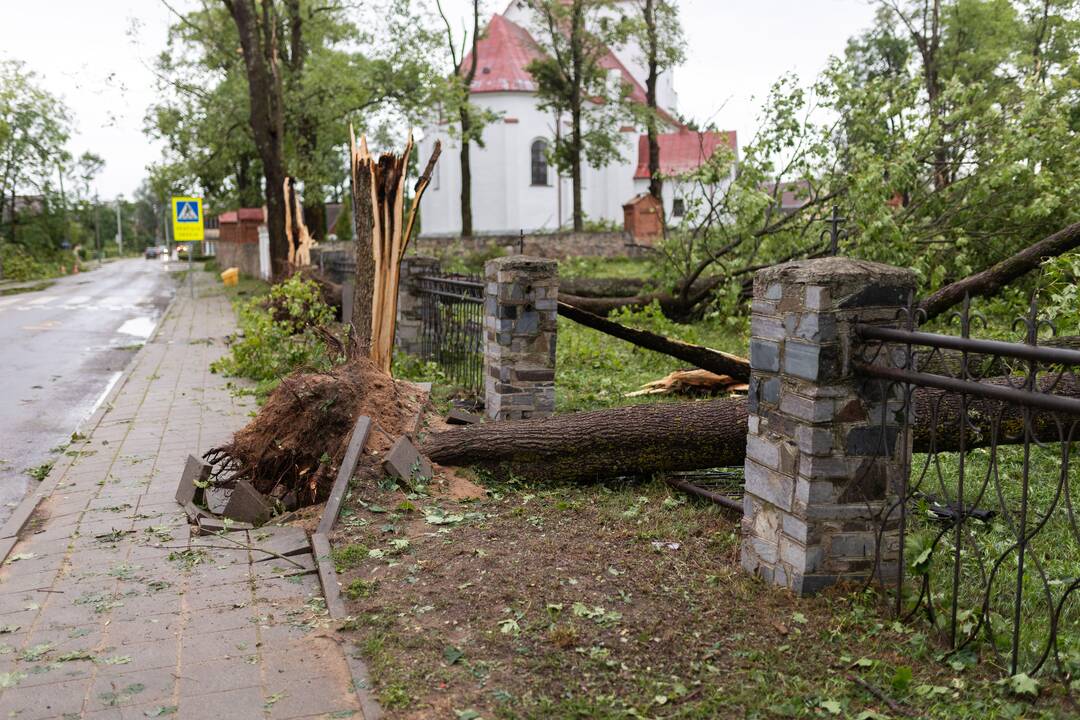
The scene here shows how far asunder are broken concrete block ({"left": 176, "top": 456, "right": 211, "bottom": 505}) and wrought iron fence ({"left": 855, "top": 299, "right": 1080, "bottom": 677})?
4282 millimetres

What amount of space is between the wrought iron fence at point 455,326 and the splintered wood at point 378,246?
2.80 ft

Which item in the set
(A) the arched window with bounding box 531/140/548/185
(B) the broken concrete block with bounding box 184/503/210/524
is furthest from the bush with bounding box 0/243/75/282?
(B) the broken concrete block with bounding box 184/503/210/524

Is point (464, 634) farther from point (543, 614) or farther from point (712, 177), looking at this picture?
point (712, 177)

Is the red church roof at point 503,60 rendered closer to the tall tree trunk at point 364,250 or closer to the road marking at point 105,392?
the road marking at point 105,392

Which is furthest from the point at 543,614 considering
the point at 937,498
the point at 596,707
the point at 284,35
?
the point at 284,35

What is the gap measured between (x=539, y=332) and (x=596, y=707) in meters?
4.63

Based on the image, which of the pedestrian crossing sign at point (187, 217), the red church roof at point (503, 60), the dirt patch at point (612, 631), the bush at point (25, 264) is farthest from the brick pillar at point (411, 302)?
the red church roof at point (503, 60)

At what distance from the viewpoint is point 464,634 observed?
4055 mm

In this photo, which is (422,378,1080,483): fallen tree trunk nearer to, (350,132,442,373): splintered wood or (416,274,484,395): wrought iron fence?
(416,274,484,395): wrought iron fence

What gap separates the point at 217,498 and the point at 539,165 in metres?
40.7

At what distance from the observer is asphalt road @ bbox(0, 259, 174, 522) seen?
8.20 m

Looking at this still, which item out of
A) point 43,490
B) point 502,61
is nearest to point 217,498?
point 43,490

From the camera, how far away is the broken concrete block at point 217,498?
19.9 feet

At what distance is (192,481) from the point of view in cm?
614
